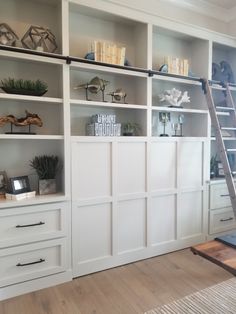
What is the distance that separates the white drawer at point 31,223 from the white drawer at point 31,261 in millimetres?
62

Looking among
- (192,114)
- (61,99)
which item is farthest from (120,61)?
(192,114)

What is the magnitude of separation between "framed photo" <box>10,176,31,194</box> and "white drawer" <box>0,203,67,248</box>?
17 centimetres

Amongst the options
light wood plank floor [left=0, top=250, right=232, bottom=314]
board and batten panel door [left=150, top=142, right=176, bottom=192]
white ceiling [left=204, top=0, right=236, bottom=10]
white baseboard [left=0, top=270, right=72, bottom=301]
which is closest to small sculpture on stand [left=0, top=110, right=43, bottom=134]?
board and batten panel door [left=150, top=142, right=176, bottom=192]

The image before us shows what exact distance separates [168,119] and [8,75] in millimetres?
1685

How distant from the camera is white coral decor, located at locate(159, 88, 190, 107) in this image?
2.75 metres

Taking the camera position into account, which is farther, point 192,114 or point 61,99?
point 192,114

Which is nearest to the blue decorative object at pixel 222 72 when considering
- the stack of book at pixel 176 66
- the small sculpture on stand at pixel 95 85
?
the stack of book at pixel 176 66

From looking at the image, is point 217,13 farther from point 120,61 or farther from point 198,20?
point 120,61

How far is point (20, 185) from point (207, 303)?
1.74 meters

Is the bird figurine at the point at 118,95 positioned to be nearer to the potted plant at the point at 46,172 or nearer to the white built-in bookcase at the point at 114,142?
the white built-in bookcase at the point at 114,142

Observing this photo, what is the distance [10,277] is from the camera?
6.48ft

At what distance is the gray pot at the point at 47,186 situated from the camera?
221 centimetres

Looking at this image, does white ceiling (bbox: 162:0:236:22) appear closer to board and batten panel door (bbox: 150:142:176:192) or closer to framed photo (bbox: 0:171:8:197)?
board and batten panel door (bbox: 150:142:176:192)

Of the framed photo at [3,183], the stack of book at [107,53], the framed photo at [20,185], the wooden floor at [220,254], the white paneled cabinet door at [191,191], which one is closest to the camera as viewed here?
the wooden floor at [220,254]
